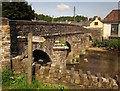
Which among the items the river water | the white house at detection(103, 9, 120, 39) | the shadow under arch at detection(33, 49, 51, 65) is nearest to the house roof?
the white house at detection(103, 9, 120, 39)

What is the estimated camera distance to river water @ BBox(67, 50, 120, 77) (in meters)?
20.6

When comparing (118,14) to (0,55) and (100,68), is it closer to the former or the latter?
(100,68)

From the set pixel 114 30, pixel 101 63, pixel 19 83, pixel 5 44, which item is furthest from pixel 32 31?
pixel 114 30

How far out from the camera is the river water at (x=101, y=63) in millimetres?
20623

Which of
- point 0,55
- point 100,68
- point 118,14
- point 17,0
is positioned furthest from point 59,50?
point 118,14

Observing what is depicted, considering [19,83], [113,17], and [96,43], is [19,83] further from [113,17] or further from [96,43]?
[113,17]

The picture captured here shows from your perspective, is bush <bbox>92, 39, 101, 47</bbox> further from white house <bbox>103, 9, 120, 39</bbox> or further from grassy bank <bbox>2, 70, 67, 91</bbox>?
grassy bank <bbox>2, 70, 67, 91</bbox>

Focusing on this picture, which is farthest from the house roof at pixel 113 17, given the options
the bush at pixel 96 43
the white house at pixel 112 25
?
the bush at pixel 96 43

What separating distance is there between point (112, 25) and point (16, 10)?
52.7ft

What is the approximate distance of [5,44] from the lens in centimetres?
984

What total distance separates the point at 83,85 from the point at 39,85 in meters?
1.67

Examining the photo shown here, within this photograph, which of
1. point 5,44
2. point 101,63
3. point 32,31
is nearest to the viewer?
point 5,44

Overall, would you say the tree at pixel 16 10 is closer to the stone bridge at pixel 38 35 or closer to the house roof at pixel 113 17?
the stone bridge at pixel 38 35

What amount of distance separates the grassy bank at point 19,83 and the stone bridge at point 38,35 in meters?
0.75
